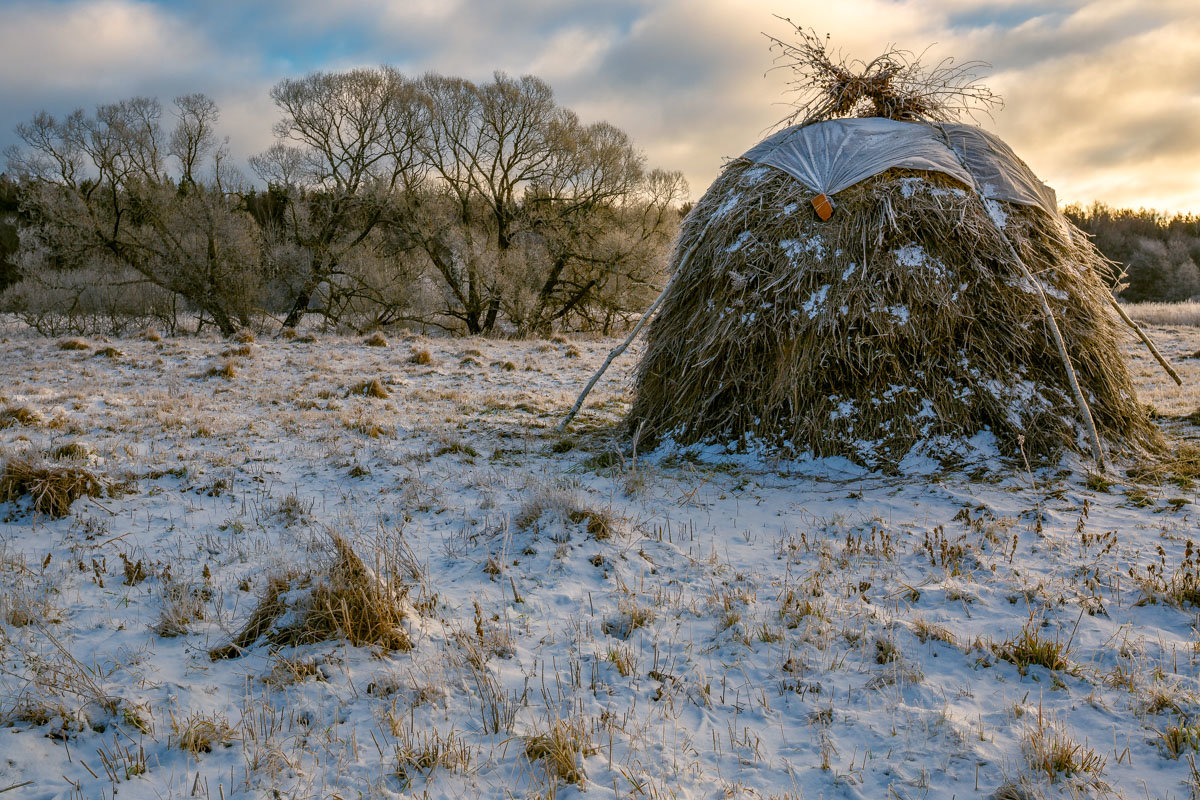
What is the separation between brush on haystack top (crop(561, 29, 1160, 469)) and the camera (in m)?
6.02

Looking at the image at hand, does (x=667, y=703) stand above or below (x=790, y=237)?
below

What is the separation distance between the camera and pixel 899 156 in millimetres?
6348

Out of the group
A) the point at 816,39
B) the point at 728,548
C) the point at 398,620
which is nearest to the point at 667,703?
the point at 398,620

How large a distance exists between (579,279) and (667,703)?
77.6 feet

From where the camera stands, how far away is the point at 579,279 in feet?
84.7

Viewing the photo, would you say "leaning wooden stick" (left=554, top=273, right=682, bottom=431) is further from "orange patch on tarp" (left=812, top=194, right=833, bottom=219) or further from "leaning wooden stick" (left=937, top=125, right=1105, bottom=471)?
"leaning wooden stick" (left=937, top=125, right=1105, bottom=471)

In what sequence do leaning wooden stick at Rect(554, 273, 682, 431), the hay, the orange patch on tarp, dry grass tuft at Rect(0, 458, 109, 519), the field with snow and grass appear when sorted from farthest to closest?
leaning wooden stick at Rect(554, 273, 682, 431)
the orange patch on tarp
the hay
dry grass tuft at Rect(0, 458, 109, 519)
the field with snow and grass

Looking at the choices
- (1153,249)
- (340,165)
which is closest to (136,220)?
(340,165)

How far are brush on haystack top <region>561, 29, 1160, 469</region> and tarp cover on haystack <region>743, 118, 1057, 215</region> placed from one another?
21 millimetres

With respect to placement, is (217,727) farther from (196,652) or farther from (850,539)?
(850,539)

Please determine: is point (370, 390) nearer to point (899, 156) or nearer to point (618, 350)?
point (618, 350)

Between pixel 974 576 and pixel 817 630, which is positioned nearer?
pixel 817 630

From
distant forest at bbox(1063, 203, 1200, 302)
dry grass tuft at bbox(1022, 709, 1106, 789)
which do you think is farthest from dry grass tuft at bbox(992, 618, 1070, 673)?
distant forest at bbox(1063, 203, 1200, 302)

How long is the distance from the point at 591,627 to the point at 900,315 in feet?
13.6
